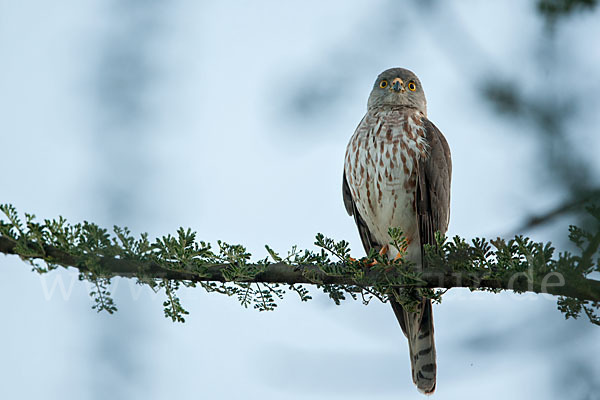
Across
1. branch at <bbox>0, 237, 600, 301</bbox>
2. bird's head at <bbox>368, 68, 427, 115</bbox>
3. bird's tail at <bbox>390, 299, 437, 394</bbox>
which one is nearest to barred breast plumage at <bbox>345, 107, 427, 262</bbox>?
bird's head at <bbox>368, 68, 427, 115</bbox>

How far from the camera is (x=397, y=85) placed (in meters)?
5.83

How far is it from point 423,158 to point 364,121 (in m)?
0.79

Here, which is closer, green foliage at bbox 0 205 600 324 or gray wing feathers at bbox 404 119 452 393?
green foliage at bbox 0 205 600 324

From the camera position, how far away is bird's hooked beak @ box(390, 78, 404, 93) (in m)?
5.81

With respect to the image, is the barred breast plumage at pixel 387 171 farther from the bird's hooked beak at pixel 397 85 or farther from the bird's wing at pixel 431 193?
the bird's hooked beak at pixel 397 85

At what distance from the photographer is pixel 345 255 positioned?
3.04 m

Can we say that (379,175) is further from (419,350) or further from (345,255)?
(345,255)

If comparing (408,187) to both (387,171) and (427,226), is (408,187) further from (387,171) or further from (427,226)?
(427,226)

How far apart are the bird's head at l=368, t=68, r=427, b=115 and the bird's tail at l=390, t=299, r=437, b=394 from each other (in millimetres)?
1978

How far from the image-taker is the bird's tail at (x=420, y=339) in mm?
4699

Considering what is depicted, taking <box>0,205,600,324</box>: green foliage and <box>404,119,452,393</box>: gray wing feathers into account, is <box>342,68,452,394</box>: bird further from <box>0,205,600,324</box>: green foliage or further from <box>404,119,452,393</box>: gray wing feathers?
<box>0,205,600,324</box>: green foliage

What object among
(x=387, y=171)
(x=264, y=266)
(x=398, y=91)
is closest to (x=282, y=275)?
(x=264, y=266)

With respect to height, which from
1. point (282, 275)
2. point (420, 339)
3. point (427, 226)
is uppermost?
point (427, 226)

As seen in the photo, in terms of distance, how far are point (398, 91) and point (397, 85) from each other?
0.22 ft
